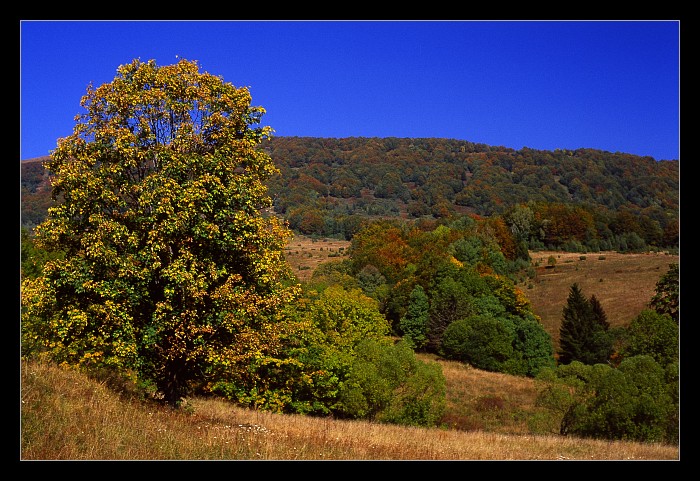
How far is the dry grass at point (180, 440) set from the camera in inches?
389

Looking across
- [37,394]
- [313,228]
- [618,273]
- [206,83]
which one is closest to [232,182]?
[206,83]

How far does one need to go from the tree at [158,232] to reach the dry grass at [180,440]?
1.35 meters

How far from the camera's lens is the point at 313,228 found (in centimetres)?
15000

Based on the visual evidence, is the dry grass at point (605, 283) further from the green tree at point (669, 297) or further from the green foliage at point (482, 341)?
the green tree at point (669, 297)

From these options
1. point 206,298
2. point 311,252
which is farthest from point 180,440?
point 311,252

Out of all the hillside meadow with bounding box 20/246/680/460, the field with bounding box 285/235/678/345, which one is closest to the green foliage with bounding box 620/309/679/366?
the hillside meadow with bounding box 20/246/680/460

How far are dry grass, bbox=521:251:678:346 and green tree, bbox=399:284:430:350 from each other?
20157 mm

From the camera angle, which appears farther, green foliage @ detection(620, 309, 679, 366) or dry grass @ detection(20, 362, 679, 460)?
green foliage @ detection(620, 309, 679, 366)

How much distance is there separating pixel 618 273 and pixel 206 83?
92625 mm

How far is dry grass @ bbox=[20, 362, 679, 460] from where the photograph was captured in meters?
9.88

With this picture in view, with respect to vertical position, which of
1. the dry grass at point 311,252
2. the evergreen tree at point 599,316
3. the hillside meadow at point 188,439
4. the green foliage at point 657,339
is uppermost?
the dry grass at point 311,252

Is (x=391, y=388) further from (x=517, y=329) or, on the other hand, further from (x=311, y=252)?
(x=311, y=252)

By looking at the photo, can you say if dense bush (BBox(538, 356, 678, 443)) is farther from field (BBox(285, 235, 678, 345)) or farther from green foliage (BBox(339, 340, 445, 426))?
field (BBox(285, 235, 678, 345))

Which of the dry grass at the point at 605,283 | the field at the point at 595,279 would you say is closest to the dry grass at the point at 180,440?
the dry grass at the point at 605,283
